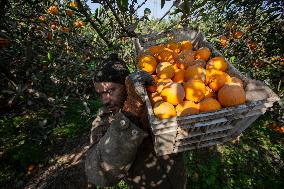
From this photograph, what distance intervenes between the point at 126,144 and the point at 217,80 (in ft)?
2.83

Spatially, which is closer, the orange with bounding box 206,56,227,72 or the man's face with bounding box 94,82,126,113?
the orange with bounding box 206,56,227,72

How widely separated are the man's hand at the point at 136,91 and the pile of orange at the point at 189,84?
0.11m

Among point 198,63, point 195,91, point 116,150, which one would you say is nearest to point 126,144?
point 116,150

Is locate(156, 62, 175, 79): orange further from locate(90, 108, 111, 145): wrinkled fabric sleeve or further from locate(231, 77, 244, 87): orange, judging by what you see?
locate(90, 108, 111, 145): wrinkled fabric sleeve

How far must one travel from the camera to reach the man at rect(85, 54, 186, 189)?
6.39 ft

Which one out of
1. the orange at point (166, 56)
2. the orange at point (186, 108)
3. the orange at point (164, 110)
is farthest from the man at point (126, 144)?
the orange at point (166, 56)

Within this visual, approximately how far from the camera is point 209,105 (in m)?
1.87

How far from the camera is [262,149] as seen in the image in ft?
17.8

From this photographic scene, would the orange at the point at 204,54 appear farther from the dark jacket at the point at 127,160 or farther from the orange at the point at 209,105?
the dark jacket at the point at 127,160

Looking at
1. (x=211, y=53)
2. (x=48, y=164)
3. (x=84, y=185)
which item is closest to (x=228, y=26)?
(x=211, y=53)

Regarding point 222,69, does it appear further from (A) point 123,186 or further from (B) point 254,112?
(A) point 123,186

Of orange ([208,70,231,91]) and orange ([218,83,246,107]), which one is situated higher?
orange ([208,70,231,91])

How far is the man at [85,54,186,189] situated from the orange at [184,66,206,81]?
34 cm

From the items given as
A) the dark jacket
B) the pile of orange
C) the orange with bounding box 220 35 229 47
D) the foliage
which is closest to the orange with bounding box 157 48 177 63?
the pile of orange
